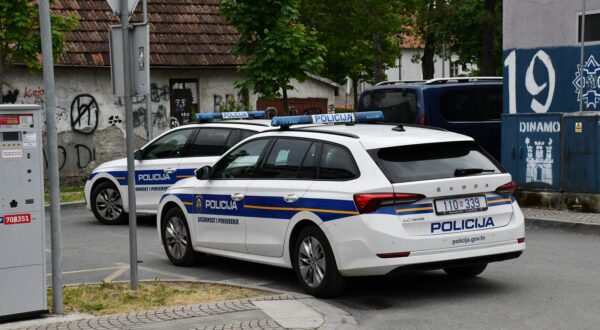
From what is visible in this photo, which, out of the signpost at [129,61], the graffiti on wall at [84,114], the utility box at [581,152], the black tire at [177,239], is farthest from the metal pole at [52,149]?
the graffiti on wall at [84,114]

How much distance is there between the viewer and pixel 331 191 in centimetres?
902

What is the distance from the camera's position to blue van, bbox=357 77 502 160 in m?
18.1

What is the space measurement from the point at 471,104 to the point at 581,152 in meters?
3.78

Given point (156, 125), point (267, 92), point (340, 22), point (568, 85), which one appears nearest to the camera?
point (568, 85)

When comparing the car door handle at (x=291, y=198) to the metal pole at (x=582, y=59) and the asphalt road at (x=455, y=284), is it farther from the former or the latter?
the metal pole at (x=582, y=59)

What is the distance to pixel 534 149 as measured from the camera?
16.3m

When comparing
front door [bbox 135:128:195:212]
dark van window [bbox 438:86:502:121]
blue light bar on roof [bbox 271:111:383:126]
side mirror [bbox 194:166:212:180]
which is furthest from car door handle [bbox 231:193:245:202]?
dark van window [bbox 438:86:502:121]

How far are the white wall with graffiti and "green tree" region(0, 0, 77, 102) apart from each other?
3.40 meters

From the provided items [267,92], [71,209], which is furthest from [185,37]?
[71,209]

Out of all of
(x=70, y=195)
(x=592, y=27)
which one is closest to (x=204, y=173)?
(x=592, y=27)

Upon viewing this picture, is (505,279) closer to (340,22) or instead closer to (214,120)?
(214,120)

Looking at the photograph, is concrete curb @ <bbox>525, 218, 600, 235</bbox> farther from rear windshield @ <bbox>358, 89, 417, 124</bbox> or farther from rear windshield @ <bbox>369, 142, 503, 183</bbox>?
rear windshield @ <bbox>369, 142, 503, 183</bbox>

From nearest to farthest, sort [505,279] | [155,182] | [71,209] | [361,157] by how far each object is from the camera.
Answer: [361,157], [505,279], [155,182], [71,209]

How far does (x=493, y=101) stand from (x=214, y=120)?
6760mm
